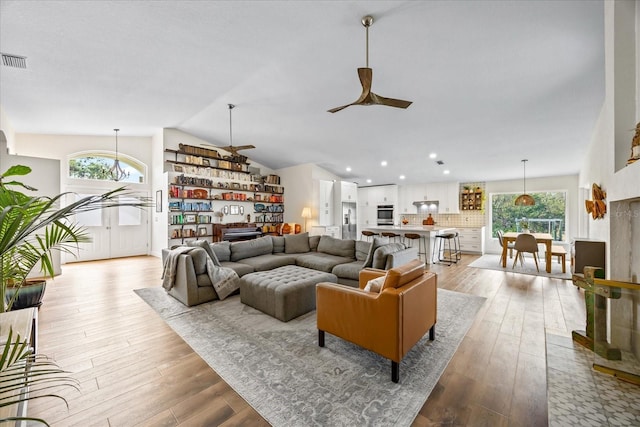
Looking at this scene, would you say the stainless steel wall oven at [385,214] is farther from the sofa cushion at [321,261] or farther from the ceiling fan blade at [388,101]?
the ceiling fan blade at [388,101]

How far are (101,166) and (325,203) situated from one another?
6.29 metres

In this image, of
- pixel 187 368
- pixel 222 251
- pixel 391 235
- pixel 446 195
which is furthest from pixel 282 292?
pixel 446 195

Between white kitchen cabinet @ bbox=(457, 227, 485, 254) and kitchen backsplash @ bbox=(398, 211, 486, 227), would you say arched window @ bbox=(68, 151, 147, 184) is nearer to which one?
kitchen backsplash @ bbox=(398, 211, 486, 227)

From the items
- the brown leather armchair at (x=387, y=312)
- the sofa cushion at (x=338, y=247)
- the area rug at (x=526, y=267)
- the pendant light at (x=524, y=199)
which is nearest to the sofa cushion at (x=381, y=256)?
the sofa cushion at (x=338, y=247)

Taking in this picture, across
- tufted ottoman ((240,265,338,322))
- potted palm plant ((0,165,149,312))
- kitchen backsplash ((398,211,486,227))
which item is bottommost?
tufted ottoman ((240,265,338,322))

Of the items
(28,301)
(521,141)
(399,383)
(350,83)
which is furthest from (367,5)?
(28,301)

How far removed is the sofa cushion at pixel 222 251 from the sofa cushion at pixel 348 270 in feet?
6.12

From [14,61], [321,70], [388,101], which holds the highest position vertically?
[321,70]

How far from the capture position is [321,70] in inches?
151

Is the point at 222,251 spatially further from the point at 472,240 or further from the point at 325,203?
the point at 472,240

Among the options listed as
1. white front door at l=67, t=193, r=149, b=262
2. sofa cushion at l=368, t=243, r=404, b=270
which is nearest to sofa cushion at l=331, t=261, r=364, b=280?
sofa cushion at l=368, t=243, r=404, b=270

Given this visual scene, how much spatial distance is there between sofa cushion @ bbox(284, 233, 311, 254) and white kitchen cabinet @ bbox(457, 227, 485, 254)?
5678 millimetres

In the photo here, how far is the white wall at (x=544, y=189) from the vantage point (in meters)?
7.39

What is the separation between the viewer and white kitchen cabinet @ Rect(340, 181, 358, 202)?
9078 millimetres
